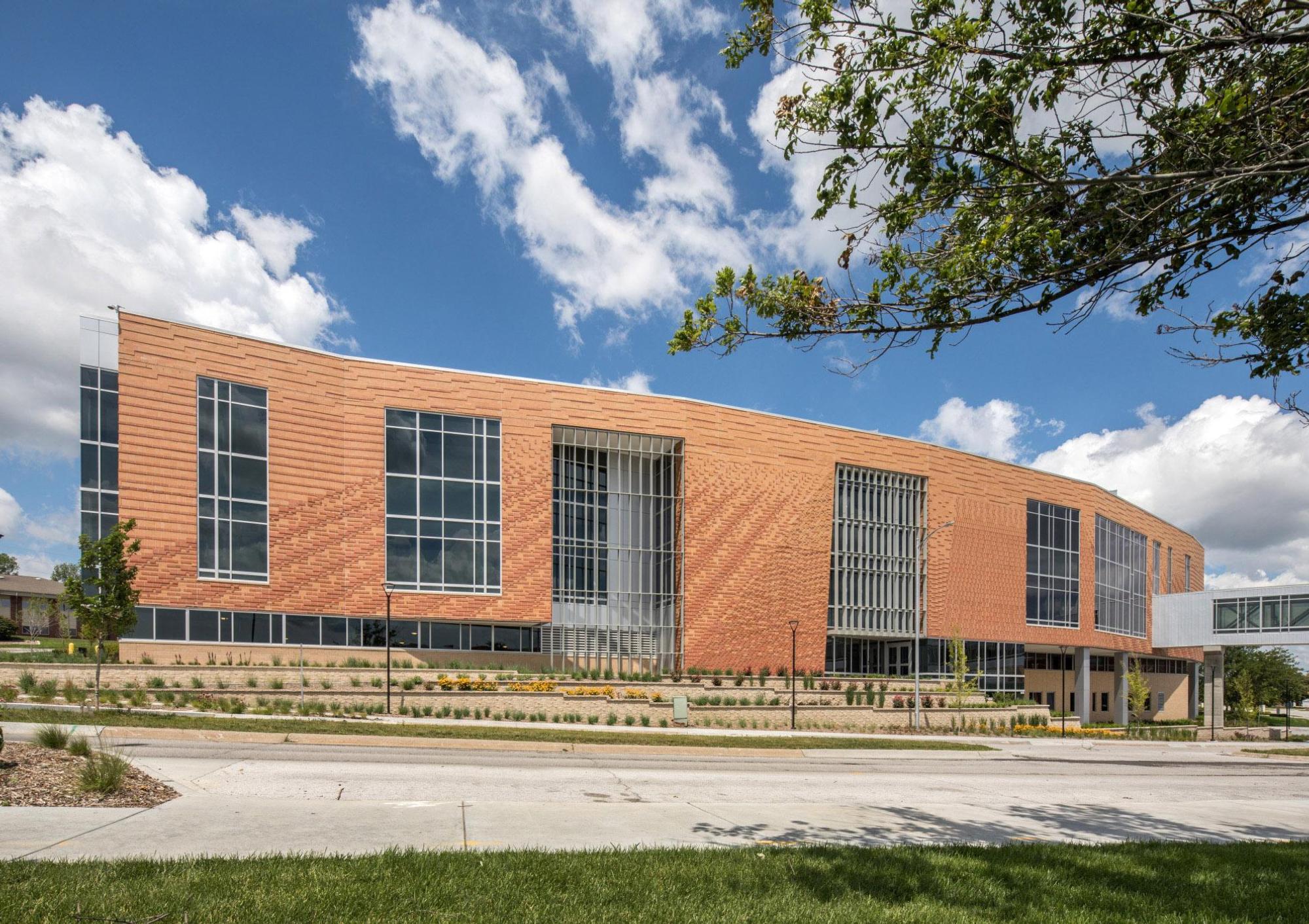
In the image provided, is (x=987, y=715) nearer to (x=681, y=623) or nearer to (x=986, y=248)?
(x=681, y=623)

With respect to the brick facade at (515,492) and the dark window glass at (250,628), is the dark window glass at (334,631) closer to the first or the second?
the brick facade at (515,492)

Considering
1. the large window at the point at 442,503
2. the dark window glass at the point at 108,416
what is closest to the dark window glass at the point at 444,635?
the large window at the point at 442,503

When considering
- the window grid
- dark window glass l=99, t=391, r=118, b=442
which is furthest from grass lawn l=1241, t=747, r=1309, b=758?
dark window glass l=99, t=391, r=118, b=442

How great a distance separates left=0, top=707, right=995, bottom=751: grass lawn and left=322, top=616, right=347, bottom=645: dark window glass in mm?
10086

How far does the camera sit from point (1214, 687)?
58.1 m

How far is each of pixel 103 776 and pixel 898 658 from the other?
46.1m

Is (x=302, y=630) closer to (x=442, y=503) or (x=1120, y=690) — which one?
(x=442, y=503)

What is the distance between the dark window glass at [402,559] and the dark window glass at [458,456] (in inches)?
135

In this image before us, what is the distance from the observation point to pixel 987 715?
134ft

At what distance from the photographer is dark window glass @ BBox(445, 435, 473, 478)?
1496 inches

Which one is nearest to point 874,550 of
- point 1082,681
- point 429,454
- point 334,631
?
point 1082,681

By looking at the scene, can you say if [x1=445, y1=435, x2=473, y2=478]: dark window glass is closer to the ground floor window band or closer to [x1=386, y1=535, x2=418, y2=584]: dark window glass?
[x1=386, y1=535, x2=418, y2=584]: dark window glass

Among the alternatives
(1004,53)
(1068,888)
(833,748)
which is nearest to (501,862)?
(1068,888)

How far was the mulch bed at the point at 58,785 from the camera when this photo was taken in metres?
9.44
